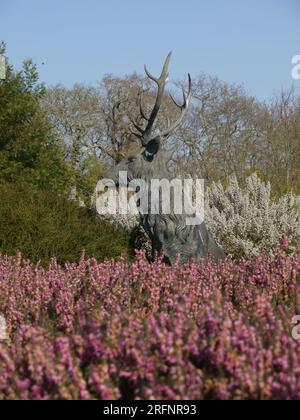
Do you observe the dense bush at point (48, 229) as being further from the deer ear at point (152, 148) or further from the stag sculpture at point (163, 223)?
the deer ear at point (152, 148)

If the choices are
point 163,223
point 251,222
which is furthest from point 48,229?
point 251,222

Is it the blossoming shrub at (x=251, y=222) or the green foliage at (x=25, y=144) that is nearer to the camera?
the blossoming shrub at (x=251, y=222)

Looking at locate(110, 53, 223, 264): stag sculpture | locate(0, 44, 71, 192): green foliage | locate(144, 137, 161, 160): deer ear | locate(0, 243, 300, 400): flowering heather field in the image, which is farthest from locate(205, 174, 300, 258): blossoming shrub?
locate(0, 243, 300, 400): flowering heather field

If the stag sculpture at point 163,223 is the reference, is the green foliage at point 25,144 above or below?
above

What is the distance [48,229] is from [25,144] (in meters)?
3.47

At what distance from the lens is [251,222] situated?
993 cm

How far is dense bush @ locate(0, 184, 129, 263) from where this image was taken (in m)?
9.03

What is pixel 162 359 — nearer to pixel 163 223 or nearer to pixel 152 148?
pixel 163 223

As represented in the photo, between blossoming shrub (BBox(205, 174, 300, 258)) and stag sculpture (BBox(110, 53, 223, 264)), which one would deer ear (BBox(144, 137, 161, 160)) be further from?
blossoming shrub (BBox(205, 174, 300, 258))

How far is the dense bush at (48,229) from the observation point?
903 cm

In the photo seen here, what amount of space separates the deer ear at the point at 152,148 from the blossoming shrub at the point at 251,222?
2.24 m

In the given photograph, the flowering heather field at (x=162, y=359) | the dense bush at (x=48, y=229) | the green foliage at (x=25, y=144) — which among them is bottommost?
the flowering heather field at (x=162, y=359)

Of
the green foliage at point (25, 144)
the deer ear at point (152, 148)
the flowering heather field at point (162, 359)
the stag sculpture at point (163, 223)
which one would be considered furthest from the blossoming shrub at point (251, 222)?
the flowering heather field at point (162, 359)

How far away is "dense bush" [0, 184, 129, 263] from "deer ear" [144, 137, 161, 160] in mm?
1463
